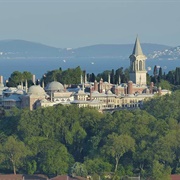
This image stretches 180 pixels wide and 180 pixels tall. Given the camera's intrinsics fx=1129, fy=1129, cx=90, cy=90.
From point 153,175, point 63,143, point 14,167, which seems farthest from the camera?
point 63,143

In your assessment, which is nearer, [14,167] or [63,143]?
[14,167]

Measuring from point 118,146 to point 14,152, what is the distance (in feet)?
13.1

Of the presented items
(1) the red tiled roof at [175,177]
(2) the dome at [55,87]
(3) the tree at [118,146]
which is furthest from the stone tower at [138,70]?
(1) the red tiled roof at [175,177]

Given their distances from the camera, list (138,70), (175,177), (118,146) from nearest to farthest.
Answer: (175,177), (118,146), (138,70)

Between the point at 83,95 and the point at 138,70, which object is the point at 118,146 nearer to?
the point at 83,95

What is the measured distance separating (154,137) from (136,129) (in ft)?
4.02

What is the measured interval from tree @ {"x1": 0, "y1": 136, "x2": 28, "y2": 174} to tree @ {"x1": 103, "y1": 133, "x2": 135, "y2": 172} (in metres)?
3.17

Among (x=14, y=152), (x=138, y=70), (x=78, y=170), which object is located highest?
(x=138, y=70)

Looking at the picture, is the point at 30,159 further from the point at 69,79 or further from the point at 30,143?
the point at 69,79

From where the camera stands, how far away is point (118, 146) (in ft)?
139

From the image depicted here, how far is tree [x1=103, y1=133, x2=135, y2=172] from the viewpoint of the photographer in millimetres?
42344

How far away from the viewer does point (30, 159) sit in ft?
141

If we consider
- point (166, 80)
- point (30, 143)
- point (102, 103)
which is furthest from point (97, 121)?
point (166, 80)

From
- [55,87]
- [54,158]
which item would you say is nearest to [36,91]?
[55,87]
